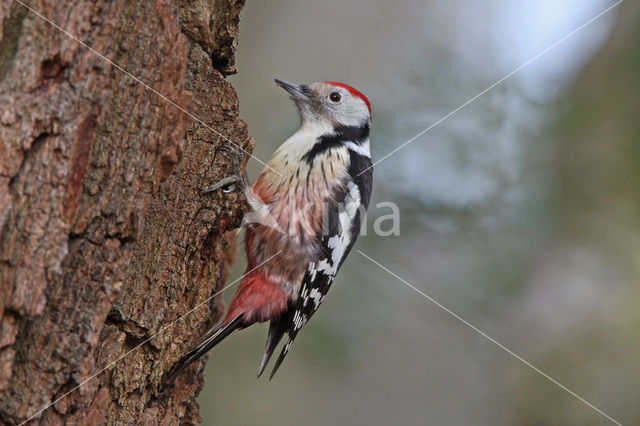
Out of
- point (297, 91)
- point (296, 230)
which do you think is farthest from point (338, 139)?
point (296, 230)

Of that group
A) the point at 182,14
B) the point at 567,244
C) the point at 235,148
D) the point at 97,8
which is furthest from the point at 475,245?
the point at 97,8

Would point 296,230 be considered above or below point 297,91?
below

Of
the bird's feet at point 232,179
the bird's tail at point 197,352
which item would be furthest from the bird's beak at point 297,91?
the bird's tail at point 197,352

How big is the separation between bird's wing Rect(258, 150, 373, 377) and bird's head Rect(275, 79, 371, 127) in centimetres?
37

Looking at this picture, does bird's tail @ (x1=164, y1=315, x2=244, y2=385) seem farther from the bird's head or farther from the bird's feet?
the bird's head

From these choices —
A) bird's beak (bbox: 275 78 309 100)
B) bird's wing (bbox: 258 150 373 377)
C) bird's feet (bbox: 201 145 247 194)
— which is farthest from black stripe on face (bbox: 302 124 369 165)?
bird's feet (bbox: 201 145 247 194)

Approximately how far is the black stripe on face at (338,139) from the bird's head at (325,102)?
0.05 m

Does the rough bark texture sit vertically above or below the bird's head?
below

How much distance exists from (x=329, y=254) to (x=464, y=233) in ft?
6.59

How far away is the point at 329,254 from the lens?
321 cm

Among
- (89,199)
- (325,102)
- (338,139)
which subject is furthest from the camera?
(325,102)

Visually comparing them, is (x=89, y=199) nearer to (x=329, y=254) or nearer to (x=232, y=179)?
(x=232, y=179)

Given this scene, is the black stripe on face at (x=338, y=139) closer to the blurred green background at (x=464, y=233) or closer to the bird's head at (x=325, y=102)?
the bird's head at (x=325, y=102)

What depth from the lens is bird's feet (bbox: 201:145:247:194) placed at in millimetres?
2465
